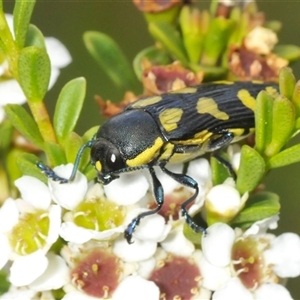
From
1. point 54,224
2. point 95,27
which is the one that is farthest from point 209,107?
point 95,27

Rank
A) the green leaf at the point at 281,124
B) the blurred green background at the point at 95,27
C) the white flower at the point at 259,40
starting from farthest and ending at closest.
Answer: the blurred green background at the point at 95,27 < the white flower at the point at 259,40 < the green leaf at the point at 281,124

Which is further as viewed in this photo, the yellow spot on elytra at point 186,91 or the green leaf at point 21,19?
the yellow spot on elytra at point 186,91

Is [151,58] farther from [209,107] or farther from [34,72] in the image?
[34,72]

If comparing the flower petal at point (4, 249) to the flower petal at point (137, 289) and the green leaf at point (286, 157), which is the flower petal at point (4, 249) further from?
the green leaf at point (286, 157)

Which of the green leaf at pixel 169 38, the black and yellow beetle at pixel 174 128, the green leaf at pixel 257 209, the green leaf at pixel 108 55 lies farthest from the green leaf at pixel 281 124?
the green leaf at pixel 108 55

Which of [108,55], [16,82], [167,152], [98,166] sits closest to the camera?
[98,166]

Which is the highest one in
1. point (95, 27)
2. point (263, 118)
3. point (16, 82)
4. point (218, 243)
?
point (16, 82)

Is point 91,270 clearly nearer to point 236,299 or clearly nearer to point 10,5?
point 236,299
